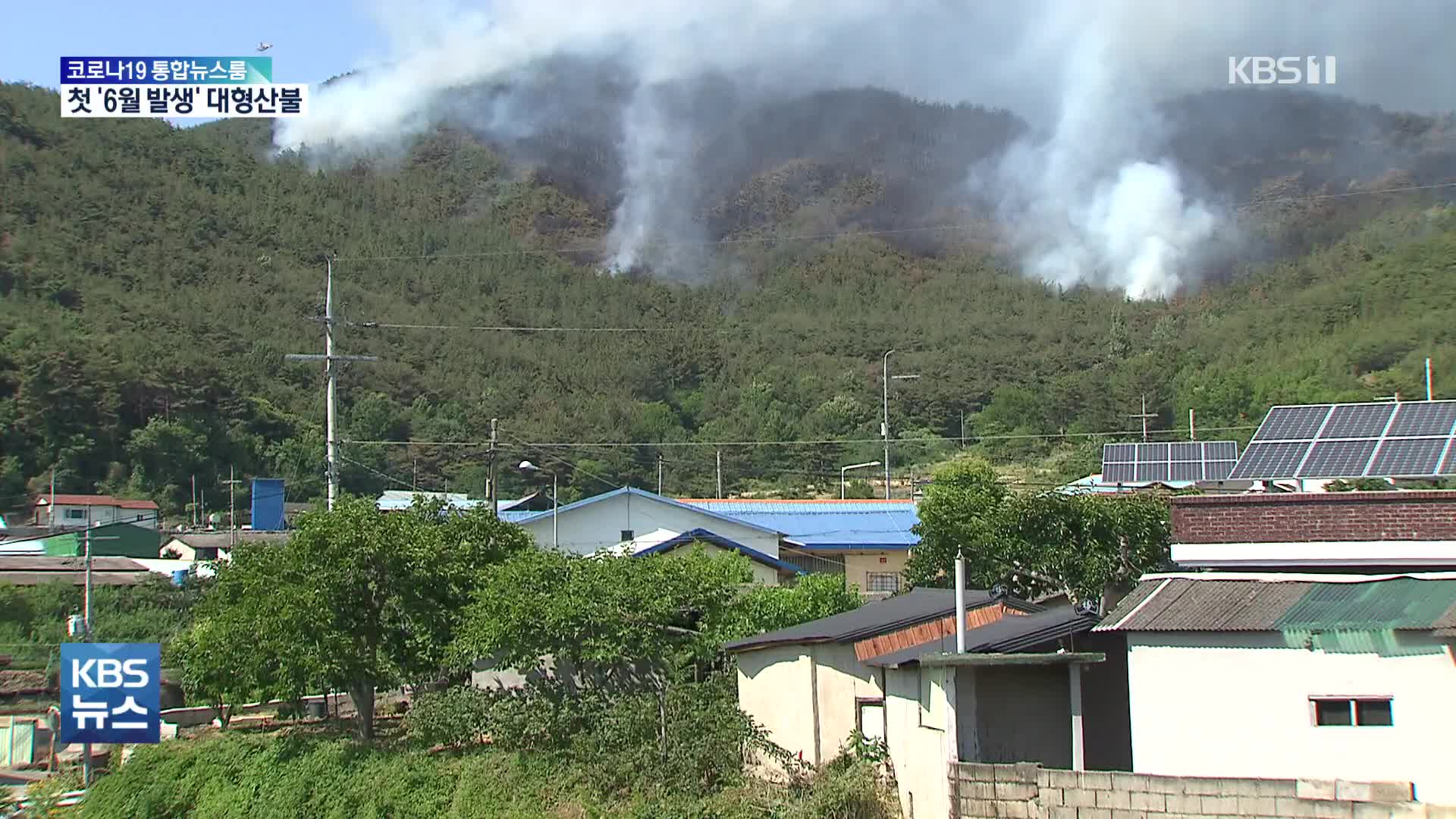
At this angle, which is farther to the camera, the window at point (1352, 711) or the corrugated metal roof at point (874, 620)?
the corrugated metal roof at point (874, 620)

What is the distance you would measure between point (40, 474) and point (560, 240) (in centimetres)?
8844

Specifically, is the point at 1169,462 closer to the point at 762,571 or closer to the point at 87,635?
the point at 762,571

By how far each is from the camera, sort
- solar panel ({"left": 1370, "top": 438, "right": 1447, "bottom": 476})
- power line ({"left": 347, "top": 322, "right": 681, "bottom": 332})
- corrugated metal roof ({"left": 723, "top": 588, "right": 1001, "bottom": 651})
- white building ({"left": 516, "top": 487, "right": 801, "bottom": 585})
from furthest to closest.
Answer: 1. power line ({"left": 347, "top": 322, "right": 681, "bottom": 332})
2. white building ({"left": 516, "top": 487, "right": 801, "bottom": 585})
3. solar panel ({"left": 1370, "top": 438, "right": 1447, "bottom": 476})
4. corrugated metal roof ({"left": 723, "top": 588, "right": 1001, "bottom": 651})

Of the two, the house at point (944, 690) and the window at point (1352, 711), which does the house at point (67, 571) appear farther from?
the window at point (1352, 711)

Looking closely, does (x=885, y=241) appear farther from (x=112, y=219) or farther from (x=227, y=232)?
(x=112, y=219)

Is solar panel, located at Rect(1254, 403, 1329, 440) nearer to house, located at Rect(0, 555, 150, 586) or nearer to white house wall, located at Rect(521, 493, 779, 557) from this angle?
white house wall, located at Rect(521, 493, 779, 557)

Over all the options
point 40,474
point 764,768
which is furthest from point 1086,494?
point 40,474

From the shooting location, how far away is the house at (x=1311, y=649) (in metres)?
12.7

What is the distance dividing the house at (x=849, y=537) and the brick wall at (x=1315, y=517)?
25.3 meters

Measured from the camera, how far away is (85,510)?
67.1 meters

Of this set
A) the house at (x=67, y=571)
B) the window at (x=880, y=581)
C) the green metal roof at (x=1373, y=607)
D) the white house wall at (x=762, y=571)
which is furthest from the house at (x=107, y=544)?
the green metal roof at (x=1373, y=607)

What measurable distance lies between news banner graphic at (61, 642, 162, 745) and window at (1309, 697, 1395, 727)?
1924 cm

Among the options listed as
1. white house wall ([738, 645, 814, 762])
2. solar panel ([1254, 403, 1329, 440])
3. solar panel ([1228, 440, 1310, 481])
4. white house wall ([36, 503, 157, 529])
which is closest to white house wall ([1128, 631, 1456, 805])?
white house wall ([738, 645, 814, 762])

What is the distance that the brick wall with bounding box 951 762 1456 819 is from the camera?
40.9ft
